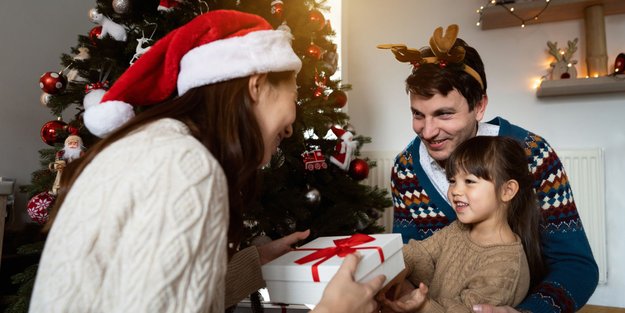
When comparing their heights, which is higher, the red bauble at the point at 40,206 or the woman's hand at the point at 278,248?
the red bauble at the point at 40,206

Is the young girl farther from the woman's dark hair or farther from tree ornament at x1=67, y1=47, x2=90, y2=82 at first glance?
tree ornament at x1=67, y1=47, x2=90, y2=82

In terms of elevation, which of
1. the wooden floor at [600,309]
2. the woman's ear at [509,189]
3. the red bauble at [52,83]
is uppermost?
the red bauble at [52,83]

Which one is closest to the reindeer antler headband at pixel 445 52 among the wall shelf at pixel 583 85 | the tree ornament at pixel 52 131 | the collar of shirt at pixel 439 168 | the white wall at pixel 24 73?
the collar of shirt at pixel 439 168

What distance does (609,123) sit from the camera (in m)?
2.96

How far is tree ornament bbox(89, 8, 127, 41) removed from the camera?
177 cm

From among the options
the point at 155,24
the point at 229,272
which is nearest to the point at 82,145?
the point at 155,24

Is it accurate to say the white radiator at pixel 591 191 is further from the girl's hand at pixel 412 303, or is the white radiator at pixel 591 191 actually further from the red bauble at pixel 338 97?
the girl's hand at pixel 412 303

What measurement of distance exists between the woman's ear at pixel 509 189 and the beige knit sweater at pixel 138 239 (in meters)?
0.90

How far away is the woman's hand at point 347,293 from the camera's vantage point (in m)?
0.80

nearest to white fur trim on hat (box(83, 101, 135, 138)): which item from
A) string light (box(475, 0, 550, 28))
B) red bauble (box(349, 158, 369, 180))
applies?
red bauble (box(349, 158, 369, 180))

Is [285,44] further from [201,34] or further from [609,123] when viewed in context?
[609,123]

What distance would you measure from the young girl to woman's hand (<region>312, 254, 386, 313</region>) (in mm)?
386

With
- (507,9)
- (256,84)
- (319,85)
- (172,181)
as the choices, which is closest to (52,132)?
(319,85)

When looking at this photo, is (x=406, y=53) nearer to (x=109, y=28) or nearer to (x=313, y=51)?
(x=313, y=51)
